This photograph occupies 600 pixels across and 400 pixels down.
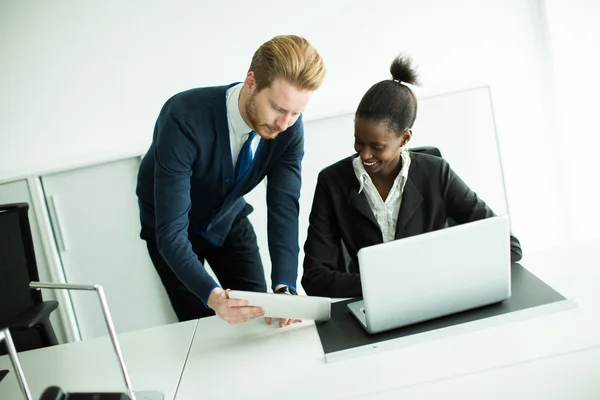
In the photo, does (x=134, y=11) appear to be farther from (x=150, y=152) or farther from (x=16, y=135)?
(x=150, y=152)

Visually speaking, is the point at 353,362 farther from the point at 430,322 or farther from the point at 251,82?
the point at 251,82

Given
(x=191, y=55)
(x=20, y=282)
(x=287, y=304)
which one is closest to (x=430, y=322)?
(x=287, y=304)

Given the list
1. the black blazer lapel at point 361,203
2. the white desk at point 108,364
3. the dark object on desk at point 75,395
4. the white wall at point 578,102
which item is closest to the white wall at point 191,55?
the white wall at point 578,102

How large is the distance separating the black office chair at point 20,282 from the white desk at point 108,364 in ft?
0.63

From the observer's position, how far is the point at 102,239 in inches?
94.3

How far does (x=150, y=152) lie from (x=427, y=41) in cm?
160

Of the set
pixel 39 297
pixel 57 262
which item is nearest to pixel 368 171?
pixel 39 297

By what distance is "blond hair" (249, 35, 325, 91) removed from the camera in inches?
49.1

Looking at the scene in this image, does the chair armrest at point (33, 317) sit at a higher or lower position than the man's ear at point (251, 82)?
lower

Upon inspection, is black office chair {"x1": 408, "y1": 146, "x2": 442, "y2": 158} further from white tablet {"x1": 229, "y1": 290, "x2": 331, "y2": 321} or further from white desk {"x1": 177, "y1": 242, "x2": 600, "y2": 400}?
white tablet {"x1": 229, "y1": 290, "x2": 331, "y2": 321}

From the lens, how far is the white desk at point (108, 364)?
3.81ft

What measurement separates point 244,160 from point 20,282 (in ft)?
2.86

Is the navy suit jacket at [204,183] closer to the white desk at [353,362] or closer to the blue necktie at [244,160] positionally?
the blue necktie at [244,160]

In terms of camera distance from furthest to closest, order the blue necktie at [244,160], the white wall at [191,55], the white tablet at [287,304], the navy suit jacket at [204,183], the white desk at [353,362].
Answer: the white wall at [191,55]
the blue necktie at [244,160]
the navy suit jacket at [204,183]
the white tablet at [287,304]
the white desk at [353,362]
